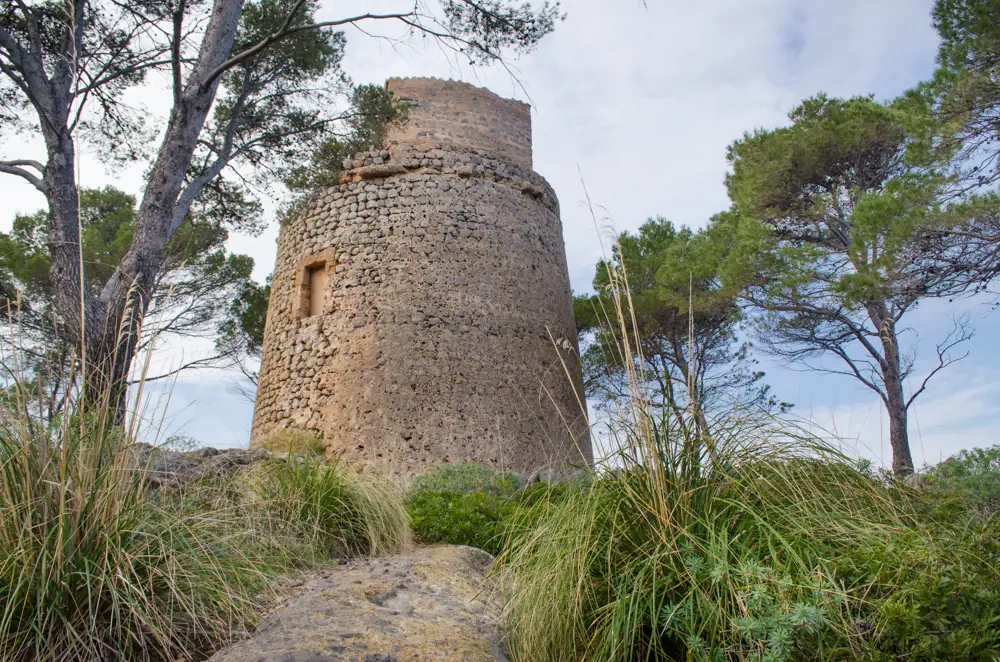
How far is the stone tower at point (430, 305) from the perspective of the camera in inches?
274

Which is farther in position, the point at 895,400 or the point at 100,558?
the point at 895,400

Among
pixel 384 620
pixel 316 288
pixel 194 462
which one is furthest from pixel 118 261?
pixel 384 620

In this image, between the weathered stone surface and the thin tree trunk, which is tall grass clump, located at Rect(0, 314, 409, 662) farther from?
the thin tree trunk

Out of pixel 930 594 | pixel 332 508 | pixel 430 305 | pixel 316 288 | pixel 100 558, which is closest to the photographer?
pixel 930 594

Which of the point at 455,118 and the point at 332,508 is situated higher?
the point at 455,118

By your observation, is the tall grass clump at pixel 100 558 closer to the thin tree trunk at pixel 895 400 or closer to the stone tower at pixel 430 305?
the stone tower at pixel 430 305

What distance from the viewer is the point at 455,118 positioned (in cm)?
843

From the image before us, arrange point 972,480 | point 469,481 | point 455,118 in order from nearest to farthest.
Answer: point 972,480 → point 469,481 → point 455,118

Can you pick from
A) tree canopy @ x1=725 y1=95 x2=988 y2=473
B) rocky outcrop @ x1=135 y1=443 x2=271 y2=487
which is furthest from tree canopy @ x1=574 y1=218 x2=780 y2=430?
rocky outcrop @ x1=135 y1=443 x2=271 y2=487

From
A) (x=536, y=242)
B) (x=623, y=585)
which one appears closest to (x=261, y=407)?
(x=536, y=242)

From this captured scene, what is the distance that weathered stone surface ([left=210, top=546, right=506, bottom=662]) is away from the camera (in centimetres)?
209

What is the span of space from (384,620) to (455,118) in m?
7.09

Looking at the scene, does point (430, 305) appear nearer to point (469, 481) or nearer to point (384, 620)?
point (469, 481)

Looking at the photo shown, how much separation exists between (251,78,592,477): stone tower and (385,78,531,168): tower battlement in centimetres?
2
